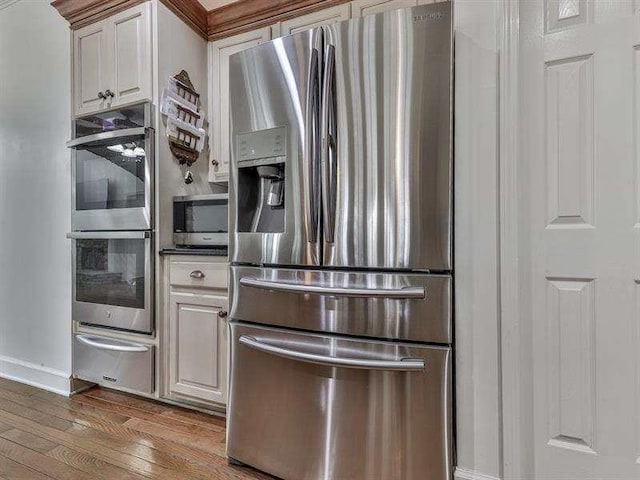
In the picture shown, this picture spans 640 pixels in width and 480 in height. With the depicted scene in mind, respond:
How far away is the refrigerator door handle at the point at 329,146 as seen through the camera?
1.21 m

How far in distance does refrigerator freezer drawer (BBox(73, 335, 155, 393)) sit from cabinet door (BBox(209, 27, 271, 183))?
1136 millimetres

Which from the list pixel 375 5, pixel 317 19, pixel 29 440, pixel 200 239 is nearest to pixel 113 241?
pixel 200 239

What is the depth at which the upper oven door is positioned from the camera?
1.88 m

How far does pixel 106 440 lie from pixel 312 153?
1.60 meters

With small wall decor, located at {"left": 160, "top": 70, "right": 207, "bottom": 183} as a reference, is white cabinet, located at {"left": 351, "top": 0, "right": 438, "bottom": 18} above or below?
above

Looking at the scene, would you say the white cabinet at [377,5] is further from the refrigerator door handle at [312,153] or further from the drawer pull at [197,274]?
the drawer pull at [197,274]

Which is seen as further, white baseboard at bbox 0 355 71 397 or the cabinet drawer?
white baseboard at bbox 0 355 71 397

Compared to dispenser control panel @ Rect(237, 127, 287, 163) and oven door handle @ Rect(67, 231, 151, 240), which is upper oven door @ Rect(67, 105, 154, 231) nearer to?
oven door handle @ Rect(67, 231, 151, 240)

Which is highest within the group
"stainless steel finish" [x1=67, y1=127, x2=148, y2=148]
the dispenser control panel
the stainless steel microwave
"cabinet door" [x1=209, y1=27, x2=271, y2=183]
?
"cabinet door" [x1=209, y1=27, x2=271, y2=183]

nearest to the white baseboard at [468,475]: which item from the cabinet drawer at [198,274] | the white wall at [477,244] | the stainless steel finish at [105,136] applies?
the white wall at [477,244]

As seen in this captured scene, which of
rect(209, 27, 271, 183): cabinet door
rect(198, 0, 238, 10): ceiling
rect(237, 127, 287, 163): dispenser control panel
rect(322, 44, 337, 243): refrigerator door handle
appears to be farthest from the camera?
rect(198, 0, 238, 10): ceiling

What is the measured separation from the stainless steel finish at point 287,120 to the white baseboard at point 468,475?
2.73ft

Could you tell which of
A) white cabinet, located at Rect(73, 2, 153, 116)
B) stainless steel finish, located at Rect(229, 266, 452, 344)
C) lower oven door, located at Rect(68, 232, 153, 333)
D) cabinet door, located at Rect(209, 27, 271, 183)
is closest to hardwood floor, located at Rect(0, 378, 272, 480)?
Answer: lower oven door, located at Rect(68, 232, 153, 333)

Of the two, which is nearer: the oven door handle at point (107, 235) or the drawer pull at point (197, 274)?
the drawer pull at point (197, 274)
